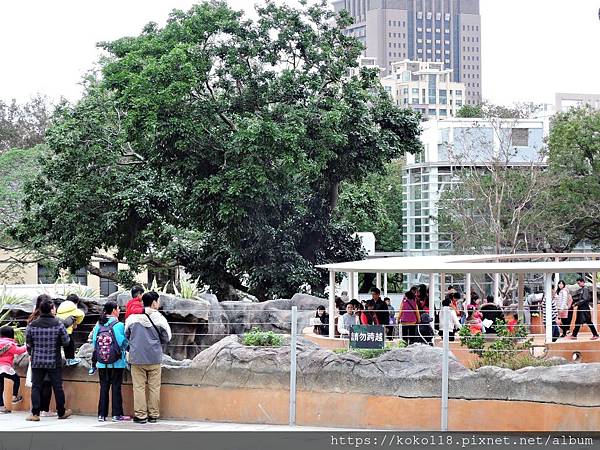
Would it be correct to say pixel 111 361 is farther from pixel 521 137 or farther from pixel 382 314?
pixel 521 137

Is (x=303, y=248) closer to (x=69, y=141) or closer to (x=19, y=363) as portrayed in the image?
(x=69, y=141)

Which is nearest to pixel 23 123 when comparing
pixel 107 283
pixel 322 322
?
pixel 107 283

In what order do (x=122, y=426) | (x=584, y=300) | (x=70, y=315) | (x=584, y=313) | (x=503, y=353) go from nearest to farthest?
(x=122, y=426), (x=503, y=353), (x=70, y=315), (x=584, y=300), (x=584, y=313)

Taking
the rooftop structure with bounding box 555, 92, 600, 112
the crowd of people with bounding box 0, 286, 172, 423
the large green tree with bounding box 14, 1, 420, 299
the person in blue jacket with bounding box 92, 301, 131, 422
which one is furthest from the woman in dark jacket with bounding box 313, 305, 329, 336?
the rooftop structure with bounding box 555, 92, 600, 112

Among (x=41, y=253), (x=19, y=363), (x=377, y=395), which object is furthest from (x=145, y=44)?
(x=377, y=395)

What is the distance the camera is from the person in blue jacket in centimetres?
1249

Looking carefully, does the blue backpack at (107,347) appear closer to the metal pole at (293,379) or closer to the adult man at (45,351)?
the adult man at (45,351)

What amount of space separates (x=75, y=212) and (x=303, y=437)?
22599 mm

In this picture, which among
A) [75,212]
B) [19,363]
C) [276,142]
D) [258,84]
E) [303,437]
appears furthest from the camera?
[75,212]

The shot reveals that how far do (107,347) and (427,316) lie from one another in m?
6.98

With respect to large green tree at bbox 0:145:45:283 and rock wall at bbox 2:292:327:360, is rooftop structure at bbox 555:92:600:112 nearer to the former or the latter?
large green tree at bbox 0:145:45:283

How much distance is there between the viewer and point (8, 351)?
44.8 feet

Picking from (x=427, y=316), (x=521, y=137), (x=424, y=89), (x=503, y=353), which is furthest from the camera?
(x=424, y=89)

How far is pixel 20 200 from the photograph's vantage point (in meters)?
41.5
